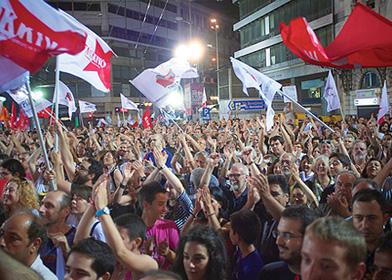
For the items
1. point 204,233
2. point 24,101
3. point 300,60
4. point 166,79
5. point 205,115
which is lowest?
point 204,233

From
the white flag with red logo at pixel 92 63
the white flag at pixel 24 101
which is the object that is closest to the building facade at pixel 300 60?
the white flag at pixel 24 101

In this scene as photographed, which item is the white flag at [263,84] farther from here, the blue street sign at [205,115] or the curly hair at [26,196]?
the blue street sign at [205,115]

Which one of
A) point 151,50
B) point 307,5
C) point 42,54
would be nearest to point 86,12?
point 151,50

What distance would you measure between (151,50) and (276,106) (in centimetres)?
2844

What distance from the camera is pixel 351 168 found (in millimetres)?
5777

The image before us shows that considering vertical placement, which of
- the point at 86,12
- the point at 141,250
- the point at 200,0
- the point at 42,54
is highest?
the point at 200,0

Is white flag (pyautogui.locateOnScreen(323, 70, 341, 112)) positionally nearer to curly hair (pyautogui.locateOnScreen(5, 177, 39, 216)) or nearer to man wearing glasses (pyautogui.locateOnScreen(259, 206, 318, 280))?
man wearing glasses (pyautogui.locateOnScreen(259, 206, 318, 280))

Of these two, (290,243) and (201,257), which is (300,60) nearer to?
(290,243)

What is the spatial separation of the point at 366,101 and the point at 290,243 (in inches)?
1012

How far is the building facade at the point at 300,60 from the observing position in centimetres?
2547

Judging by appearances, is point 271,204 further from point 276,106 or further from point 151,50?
point 151,50

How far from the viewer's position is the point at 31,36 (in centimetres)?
386

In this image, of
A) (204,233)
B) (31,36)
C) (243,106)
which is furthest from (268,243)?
(243,106)

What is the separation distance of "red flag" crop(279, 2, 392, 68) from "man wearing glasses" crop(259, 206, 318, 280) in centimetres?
307
